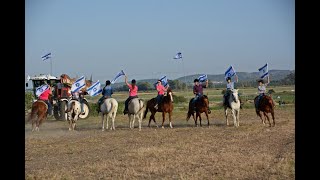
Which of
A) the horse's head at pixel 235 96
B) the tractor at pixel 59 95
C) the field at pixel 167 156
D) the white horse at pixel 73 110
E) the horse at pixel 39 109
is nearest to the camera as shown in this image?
the field at pixel 167 156

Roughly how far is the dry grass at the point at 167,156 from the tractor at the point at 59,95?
802 centimetres

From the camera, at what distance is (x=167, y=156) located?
42.3 ft

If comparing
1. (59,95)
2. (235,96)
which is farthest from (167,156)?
(59,95)

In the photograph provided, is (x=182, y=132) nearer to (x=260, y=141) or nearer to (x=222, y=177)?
(x=260, y=141)

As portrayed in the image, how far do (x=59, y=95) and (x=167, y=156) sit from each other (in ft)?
62.9

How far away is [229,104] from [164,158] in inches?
417

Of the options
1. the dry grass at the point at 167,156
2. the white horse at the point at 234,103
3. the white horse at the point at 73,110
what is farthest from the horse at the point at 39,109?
the white horse at the point at 234,103

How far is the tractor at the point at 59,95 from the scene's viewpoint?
27580mm

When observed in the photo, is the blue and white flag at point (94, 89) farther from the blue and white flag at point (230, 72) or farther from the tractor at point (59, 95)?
the blue and white flag at point (230, 72)

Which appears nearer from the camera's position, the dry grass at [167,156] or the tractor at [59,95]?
the dry grass at [167,156]

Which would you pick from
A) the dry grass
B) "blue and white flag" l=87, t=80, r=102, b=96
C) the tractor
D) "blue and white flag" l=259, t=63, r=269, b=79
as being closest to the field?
the dry grass

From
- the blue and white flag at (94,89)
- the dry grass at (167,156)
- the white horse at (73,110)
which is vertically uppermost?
the blue and white flag at (94,89)

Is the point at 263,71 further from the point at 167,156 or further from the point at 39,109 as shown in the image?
the point at 167,156
